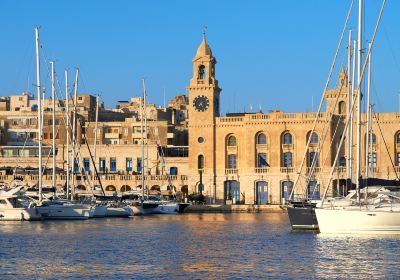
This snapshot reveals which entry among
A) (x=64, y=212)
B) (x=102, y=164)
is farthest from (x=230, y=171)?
(x=64, y=212)

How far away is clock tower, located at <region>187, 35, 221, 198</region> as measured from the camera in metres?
96.4

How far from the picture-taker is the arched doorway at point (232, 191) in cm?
9569

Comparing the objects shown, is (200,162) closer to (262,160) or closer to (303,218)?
(262,160)

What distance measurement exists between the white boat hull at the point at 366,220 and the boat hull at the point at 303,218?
13.4 feet

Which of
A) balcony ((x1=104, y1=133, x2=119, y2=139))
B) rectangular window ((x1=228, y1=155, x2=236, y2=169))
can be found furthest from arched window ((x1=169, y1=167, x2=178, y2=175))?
balcony ((x1=104, y1=133, x2=119, y2=139))

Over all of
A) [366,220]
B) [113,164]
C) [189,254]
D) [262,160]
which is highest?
[113,164]

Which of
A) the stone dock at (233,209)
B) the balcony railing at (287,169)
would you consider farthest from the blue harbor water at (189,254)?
the balcony railing at (287,169)

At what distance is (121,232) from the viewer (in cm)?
5472

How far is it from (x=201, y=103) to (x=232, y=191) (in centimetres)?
944

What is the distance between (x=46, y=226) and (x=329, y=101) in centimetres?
4445

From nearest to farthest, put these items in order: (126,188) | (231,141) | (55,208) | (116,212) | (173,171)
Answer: (55,208)
(116,212)
(231,141)
(126,188)
(173,171)

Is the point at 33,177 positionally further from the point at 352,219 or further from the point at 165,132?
the point at 352,219

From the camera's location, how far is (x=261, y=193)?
311 feet

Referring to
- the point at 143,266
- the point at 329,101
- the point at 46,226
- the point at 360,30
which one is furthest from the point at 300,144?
the point at 143,266
